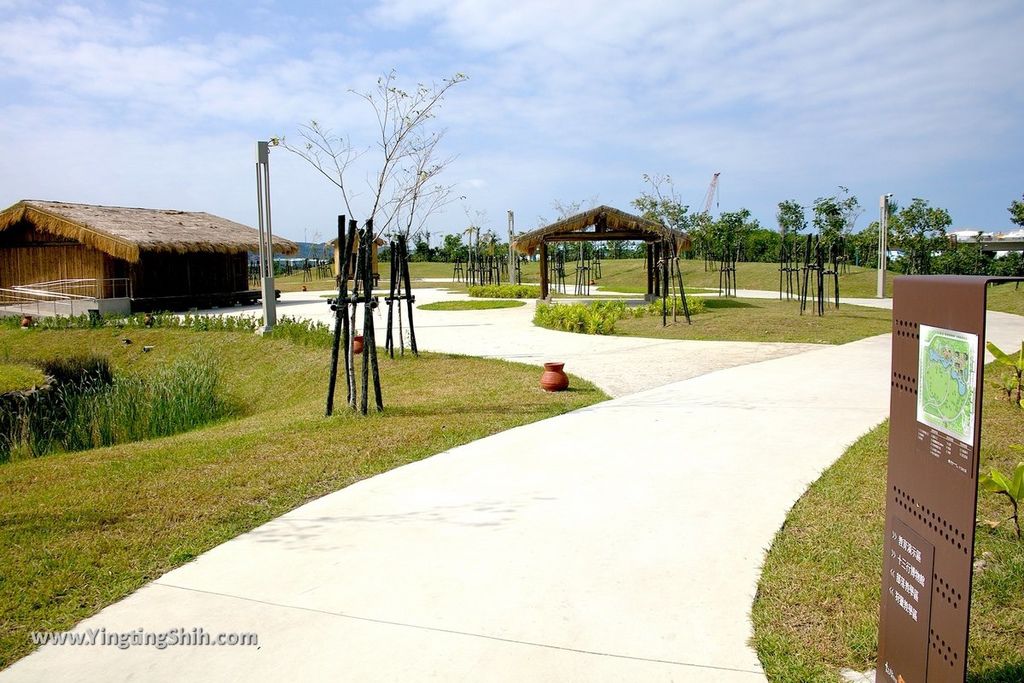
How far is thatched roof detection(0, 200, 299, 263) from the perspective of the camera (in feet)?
66.9

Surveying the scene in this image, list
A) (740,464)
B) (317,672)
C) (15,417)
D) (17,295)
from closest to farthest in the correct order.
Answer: (317,672) → (740,464) → (15,417) → (17,295)

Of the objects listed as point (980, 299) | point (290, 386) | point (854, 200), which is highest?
point (854, 200)

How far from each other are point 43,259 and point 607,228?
54.2 ft

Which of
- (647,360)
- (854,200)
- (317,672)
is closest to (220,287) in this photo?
(647,360)

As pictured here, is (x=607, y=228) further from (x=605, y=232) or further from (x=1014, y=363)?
(x=1014, y=363)

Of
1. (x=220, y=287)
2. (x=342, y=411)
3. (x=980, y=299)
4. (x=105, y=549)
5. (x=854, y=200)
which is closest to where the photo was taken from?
(x=980, y=299)

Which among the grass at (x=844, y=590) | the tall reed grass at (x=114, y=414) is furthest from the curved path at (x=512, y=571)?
the tall reed grass at (x=114, y=414)

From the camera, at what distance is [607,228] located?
21.2 metres

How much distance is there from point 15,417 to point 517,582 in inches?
306

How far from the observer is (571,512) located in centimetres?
439

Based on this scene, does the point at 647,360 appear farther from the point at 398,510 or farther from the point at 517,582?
the point at 517,582

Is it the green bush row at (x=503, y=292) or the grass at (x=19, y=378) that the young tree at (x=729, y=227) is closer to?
the green bush row at (x=503, y=292)

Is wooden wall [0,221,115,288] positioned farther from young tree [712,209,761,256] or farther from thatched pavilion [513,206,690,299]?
Answer: young tree [712,209,761,256]

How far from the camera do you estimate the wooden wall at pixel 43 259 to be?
21891 mm
